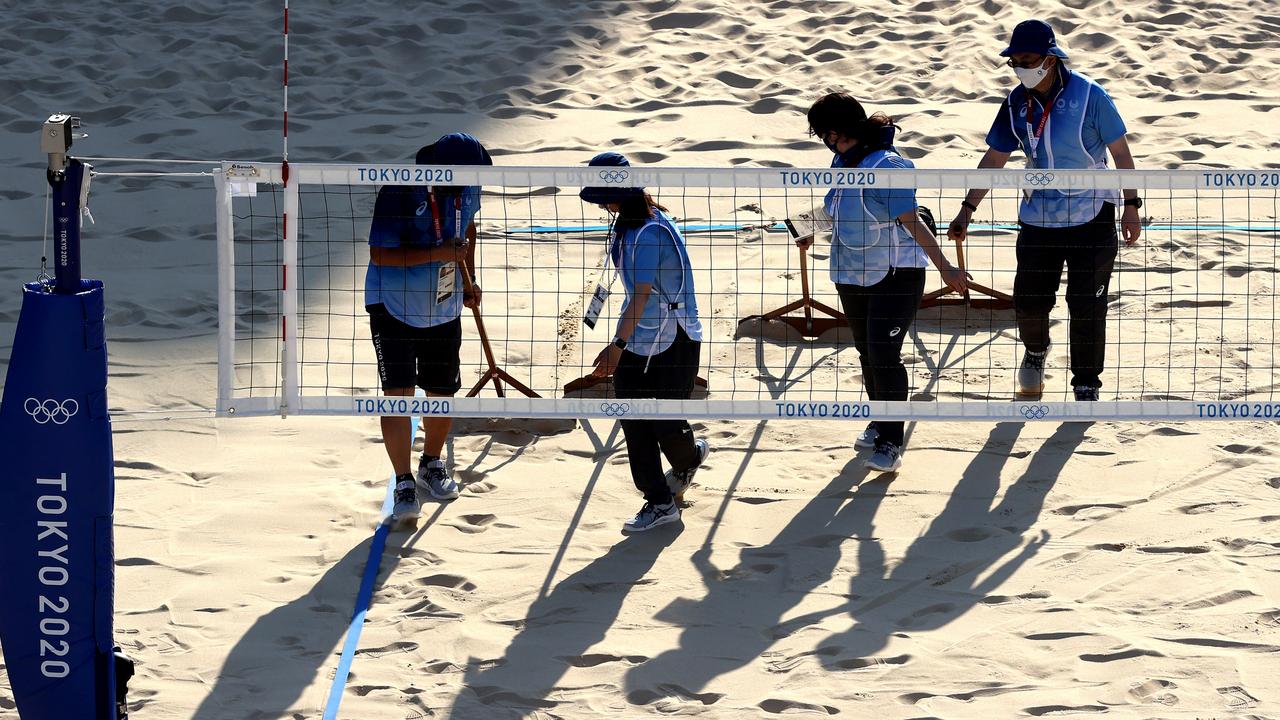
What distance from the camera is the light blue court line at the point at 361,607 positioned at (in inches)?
175

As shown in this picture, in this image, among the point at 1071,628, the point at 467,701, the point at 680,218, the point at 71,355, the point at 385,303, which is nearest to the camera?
the point at 71,355

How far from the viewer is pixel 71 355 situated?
380 centimetres

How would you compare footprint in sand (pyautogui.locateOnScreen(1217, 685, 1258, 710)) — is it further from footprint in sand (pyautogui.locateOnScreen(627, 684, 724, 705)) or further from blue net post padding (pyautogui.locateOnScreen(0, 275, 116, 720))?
blue net post padding (pyautogui.locateOnScreen(0, 275, 116, 720))

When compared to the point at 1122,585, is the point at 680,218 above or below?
above

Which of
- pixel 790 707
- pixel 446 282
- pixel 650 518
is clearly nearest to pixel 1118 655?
pixel 790 707

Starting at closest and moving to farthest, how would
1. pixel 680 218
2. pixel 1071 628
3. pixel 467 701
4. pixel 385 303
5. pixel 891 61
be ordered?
pixel 467 701, pixel 1071 628, pixel 385 303, pixel 680 218, pixel 891 61

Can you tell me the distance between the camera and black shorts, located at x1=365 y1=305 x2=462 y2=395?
550 cm

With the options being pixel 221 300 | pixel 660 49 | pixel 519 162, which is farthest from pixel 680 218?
pixel 221 300

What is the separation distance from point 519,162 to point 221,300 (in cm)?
523

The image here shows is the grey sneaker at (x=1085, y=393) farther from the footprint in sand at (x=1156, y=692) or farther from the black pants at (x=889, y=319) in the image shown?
the footprint in sand at (x=1156, y=692)

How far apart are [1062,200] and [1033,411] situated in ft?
4.22

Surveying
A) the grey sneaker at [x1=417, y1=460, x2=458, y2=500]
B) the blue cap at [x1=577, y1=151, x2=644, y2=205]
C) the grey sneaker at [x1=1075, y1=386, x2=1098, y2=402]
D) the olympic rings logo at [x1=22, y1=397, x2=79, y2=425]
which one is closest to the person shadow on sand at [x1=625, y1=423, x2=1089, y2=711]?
the grey sneaker at [x1=1075, y1=386, x2=1098, y2=402]

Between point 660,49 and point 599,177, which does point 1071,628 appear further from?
point 660,49

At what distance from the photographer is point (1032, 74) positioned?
19.4 feet
